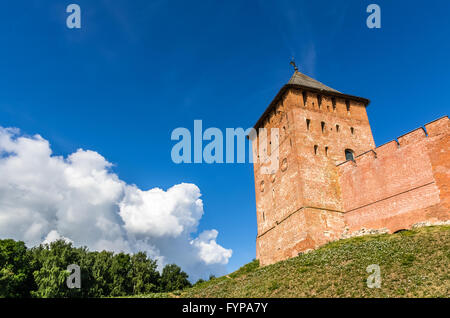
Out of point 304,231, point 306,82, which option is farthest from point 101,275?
point 306,82

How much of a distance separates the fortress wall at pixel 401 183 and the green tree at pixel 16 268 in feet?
98.8

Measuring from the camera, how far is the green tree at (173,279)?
49281 millimetres

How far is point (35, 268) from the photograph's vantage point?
34.2 metres

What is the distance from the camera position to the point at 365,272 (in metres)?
15.9

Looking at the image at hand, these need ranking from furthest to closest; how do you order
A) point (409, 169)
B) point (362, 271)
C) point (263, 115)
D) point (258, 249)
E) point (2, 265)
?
point (263, 115) < point (258, 249) < point (2, 265) < point (409, 169) < point (362, 271)

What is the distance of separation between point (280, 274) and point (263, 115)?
65.3 ft

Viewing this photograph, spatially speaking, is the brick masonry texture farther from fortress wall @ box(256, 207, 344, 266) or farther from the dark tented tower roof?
the dark tented tower roof

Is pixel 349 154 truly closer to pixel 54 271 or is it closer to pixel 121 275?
pixel 54 271

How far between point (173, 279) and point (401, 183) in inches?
1491

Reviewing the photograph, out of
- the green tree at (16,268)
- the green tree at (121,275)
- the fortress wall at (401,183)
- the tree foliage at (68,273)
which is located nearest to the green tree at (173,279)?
the tree foliage at (68,273)

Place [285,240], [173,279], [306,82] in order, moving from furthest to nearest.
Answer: [173,279]
[306,82]
[285,240]

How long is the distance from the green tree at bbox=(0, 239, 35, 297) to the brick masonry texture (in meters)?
23.0
